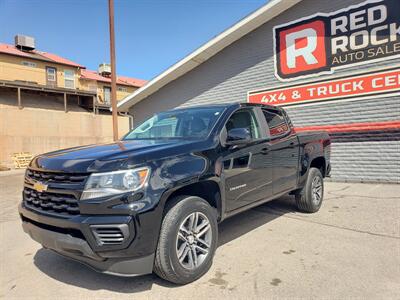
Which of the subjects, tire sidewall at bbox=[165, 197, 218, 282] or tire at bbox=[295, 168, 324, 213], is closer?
tire sidewall at bbox=[165, 197, 218, 282]

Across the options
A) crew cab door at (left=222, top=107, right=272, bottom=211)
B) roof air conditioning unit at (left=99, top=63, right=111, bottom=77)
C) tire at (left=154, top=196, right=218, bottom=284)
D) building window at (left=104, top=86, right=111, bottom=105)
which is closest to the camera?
tire at (left=154, top=196, right=218, bottom=284)

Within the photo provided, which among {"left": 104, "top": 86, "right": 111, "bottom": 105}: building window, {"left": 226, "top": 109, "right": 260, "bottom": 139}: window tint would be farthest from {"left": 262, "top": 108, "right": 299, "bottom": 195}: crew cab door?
{"left": 104, "top": 86, "right": 111, "bottom": 105}: building window

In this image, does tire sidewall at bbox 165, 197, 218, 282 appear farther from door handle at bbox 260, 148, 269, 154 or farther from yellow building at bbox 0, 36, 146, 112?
yellow building at bbox 0, 36, 146, 112

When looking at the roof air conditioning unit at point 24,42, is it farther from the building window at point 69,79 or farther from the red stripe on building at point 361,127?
the red stripe on building at point 361,127

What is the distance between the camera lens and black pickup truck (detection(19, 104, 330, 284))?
279 cm

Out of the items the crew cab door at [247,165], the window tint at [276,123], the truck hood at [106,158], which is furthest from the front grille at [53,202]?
the window tint at [276,123]

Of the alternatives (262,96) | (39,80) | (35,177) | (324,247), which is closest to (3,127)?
(39,80)

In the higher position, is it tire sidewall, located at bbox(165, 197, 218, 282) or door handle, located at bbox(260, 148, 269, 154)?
door handle, located at bbox(260, 148, 269, 154)

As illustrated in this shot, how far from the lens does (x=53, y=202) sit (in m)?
3.08

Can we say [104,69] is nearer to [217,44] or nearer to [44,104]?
[44,104]

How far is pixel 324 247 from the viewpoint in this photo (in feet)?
13.5

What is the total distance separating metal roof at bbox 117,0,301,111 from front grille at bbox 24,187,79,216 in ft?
27.5

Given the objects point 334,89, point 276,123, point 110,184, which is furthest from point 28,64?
point 110,184

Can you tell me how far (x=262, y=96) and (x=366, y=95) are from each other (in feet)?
9.90
